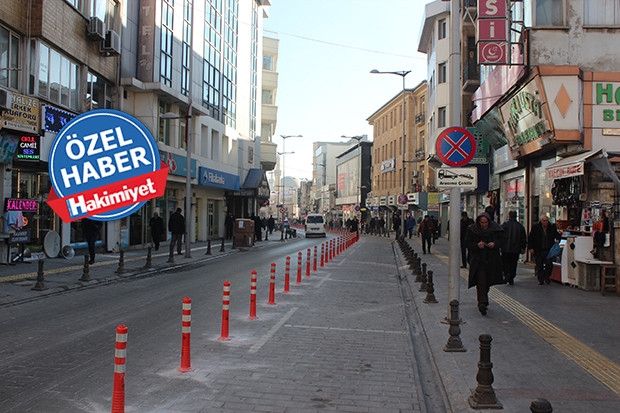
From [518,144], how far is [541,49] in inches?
148

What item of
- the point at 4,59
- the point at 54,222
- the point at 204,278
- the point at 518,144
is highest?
the point at 4,59

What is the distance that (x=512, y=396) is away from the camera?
16.6 feet

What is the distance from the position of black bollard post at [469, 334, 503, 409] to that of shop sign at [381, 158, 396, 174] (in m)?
57.1

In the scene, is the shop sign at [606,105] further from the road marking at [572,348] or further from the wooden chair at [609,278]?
the road marking at [572,348]

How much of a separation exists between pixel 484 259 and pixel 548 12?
32.4 feet

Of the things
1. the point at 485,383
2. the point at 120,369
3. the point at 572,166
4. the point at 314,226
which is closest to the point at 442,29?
the point at 314,226

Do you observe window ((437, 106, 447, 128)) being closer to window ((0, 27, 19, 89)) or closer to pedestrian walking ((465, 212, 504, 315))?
window ((0, 27, 19, 89))

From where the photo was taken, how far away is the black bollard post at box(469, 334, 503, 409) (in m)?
4.73

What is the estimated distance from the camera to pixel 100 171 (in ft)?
7.88

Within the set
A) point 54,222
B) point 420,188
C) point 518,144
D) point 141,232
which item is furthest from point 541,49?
point 420,188

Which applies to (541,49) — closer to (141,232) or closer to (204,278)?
(204,278)

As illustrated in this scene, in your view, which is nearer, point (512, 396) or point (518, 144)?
point (512, 396)

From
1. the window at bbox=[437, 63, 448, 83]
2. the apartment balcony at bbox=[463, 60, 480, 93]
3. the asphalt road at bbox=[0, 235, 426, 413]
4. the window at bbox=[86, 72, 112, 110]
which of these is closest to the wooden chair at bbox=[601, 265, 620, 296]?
the asphalt road at bbox=[0, 235, 426, 413]

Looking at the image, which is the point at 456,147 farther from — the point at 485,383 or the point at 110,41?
the point at 110,41
